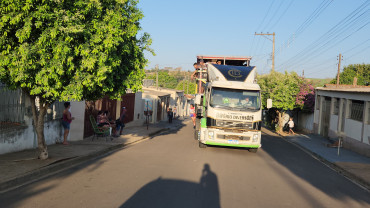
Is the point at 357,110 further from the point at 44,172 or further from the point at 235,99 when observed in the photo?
the point at 44,172

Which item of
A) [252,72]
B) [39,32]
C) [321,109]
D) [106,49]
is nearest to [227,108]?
[252,72]

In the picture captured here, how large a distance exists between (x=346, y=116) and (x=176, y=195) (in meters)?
18.8

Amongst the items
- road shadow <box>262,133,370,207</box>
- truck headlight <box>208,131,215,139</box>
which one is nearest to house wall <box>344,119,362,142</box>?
road shadow <box>262,133,370,207</box>

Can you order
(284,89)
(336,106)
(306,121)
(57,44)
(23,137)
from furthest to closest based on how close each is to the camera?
1. (306,121)
2. (284,89)
3. (336,106)
4. (23,137)
5. (57,44)

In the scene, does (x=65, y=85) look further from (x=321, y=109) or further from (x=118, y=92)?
(x=321, y=109)

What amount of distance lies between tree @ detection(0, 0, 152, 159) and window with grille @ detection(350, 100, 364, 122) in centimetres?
1649

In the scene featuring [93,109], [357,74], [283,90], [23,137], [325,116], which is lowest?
[23,137]

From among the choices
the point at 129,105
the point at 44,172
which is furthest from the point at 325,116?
the point at 44,172

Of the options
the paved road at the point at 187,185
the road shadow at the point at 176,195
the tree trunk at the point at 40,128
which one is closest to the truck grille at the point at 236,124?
the paved road at the point at 187,185

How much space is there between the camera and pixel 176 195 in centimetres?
721

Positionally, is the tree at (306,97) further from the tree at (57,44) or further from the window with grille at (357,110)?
the tree at (57,44)

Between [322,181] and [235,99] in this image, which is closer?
[322,181]

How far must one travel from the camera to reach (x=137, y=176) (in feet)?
29.4

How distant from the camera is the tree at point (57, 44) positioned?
7688mm
